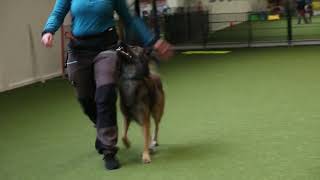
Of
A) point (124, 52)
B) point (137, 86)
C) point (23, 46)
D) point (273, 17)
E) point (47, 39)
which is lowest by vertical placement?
point (273, 17)

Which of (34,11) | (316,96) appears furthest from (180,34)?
(316,96)

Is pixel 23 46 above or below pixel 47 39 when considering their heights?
below

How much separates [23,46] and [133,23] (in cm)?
548

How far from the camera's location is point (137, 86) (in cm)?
436

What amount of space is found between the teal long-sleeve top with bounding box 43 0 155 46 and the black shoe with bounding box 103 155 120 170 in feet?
3.06

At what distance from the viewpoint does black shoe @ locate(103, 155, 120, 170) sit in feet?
14.2

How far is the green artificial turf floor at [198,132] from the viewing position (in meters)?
4.23

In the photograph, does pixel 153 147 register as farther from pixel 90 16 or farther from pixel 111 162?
pixel 90 16

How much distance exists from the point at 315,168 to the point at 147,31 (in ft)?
5.45

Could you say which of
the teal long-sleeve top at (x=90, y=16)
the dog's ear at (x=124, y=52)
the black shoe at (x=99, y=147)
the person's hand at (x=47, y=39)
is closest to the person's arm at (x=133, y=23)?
the teal long-sleeve top at (x=90, y=16)

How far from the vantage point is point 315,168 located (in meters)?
4.03

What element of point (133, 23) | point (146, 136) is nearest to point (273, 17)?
point (133, 23)

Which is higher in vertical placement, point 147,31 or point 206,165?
point 147,31

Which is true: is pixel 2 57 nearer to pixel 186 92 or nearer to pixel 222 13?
pixel 186 92
